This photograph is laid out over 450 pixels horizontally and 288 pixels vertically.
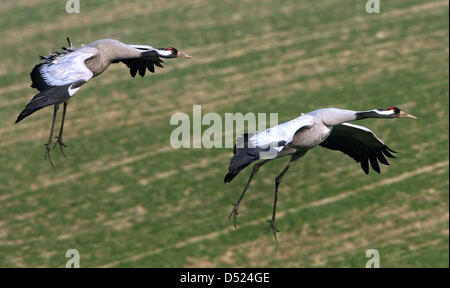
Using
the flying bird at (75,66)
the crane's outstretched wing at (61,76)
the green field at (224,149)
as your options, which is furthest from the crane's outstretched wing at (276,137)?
the green field at (224,149)

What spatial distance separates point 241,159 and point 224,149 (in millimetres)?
40572

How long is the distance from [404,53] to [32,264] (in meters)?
37.3

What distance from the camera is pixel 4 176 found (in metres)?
51.1

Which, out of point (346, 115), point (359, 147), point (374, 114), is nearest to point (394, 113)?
point (374, 114)

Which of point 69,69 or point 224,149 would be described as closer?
point 69,69

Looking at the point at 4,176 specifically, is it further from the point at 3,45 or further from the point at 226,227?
the point at 3,45

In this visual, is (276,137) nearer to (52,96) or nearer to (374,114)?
(374,114)

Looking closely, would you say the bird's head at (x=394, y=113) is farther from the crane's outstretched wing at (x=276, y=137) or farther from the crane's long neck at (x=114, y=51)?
the crane's long neck at (x=114, y=51)

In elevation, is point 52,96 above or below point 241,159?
above

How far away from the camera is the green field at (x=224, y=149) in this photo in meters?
44.2

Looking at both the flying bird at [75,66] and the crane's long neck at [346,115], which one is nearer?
the crane's long neck at [346,115]

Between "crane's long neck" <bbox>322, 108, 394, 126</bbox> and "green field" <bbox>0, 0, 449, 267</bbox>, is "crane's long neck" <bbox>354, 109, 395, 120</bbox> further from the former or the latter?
"green field" <bbox>0, 0, 449, 267</bbox>

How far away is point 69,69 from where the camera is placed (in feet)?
45.4

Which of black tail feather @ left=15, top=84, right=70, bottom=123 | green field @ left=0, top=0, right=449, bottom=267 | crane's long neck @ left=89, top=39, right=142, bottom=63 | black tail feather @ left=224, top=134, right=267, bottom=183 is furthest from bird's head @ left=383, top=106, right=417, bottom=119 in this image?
green field @ left=0, top=0, right=449, bottom=267
